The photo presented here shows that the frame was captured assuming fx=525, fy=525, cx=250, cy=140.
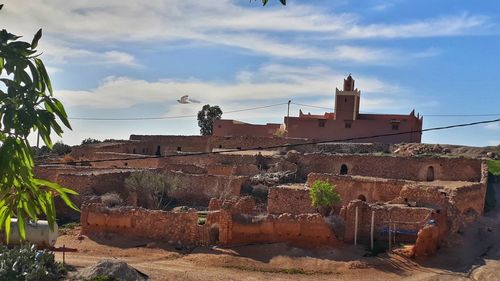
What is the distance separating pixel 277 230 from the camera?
17.3m

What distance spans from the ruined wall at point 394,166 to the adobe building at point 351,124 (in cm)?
707

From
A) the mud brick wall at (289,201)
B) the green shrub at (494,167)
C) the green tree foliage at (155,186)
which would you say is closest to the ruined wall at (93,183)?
the green tree foliage at (155,186)

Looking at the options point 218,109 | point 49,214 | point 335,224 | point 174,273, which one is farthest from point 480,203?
point 218,109

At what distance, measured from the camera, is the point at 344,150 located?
33.9m

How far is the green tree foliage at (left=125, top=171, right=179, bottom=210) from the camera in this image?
78.9 ft

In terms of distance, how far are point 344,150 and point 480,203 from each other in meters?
13.4

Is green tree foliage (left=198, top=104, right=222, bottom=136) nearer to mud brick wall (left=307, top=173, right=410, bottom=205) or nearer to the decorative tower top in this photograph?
the decorative tower top

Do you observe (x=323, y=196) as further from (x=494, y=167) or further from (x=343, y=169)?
(x=494, y=167)

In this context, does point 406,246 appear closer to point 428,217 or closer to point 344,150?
point 428,217

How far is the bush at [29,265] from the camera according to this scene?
41.1ft

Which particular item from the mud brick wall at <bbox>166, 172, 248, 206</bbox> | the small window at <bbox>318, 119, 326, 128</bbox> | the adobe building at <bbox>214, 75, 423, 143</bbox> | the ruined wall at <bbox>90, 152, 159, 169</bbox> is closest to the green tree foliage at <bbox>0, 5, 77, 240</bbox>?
the mud brick wall at <bbox>166, 172, 248, 206</bbox>

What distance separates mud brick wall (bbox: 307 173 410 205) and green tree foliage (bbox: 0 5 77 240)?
20172 mm

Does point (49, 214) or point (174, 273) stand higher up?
point (49, 214)

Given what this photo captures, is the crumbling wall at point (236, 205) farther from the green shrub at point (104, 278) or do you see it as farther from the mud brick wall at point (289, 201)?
the green shrub at point (104, 278)
